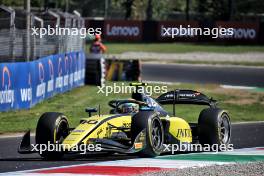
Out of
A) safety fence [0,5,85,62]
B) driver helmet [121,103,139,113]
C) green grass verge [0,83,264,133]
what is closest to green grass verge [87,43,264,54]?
green grass verge [0,83,264,133]

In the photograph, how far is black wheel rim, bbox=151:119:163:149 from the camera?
12781 mm

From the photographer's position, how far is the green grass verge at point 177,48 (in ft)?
153

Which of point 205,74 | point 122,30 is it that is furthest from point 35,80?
point 122,30

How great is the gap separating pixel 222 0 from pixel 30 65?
4982 cm

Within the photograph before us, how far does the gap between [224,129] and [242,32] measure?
35989 mm

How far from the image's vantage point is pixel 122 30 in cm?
5459

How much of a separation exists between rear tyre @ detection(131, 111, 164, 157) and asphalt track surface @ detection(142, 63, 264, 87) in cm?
1858

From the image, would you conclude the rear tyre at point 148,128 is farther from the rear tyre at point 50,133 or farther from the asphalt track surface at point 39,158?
the rear tyre at point 50,133

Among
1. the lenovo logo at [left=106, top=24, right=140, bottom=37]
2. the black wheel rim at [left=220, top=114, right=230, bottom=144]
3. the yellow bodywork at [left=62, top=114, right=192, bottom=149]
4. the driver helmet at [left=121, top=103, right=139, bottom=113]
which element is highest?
the driver helmet at [left=121, top=103, right=139, bottom=113]

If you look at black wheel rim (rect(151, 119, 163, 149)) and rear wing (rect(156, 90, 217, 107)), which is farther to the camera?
rear wing (rect(156, 90, 217, 107))

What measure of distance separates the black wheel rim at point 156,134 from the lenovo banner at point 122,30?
40.0 m

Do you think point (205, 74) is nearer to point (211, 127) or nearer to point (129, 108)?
point (211, 127)

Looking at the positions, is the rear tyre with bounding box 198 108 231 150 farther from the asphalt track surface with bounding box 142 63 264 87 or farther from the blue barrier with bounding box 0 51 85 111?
the asphalt track surface with bounding box 142 63 264 87

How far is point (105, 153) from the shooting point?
13.5 m
